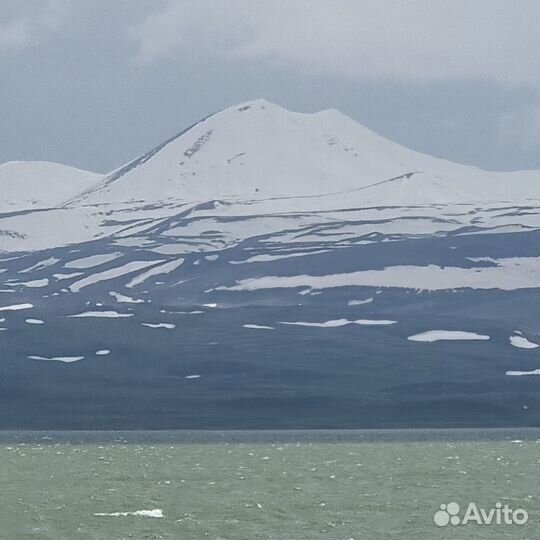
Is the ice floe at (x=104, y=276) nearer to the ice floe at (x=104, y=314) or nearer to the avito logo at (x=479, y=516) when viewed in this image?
the ice floe at (x=104, y=314)

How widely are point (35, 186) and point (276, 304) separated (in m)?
25.7

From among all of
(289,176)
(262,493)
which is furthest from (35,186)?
(262,493)

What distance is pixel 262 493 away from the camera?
42469 mm

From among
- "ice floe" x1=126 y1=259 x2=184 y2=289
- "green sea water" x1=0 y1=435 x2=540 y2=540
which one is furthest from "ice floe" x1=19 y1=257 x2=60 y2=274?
"green sea water" x1=0 y1=435 x2=540 y2=540

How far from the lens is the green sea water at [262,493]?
33.0 metres

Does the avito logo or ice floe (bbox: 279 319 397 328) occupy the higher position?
ice floe (bbox: 279 319 397 328)

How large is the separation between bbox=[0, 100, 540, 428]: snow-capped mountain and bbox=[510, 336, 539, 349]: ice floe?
0.52 feet

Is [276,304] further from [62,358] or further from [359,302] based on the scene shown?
[62,358]

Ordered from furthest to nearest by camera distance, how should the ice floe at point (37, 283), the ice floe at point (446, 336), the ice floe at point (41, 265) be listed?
the ice floe at point (37, 283)
the ice floe at point (41, 265)
the ice floe at point (446, 336)

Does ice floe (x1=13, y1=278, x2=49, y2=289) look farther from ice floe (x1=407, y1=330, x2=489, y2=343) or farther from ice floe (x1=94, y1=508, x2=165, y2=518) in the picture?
ice floe (x1=94, y1=508, x2=165, y2=518)

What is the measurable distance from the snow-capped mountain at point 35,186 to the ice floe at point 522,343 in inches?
1661

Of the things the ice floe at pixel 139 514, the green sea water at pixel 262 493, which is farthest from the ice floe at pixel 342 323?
the ice floe at pixel 139 514

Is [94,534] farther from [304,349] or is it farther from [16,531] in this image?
[304,349]

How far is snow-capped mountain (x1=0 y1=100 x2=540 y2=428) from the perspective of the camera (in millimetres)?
126625
